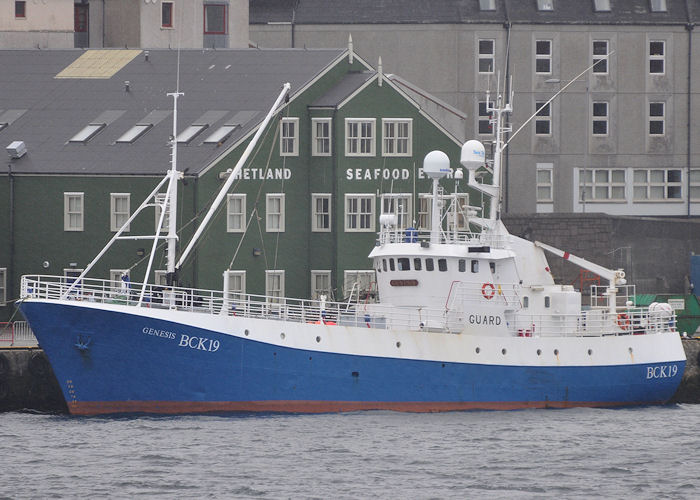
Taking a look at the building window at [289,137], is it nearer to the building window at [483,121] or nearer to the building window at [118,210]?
the building window at [118,210]

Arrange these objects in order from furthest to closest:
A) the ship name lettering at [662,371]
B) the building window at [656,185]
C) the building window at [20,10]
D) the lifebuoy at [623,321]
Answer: the building window at [656,185] → the building window at [20,10] → the ship name lettering at [662,371] → the lifebuoy at [623,321]

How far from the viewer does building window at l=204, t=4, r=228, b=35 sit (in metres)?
83.1

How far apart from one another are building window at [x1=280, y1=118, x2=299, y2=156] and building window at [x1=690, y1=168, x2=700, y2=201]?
23695 mm

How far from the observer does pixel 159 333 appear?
55969mm

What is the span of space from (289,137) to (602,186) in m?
21.0

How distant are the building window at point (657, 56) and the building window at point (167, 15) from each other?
21644mm

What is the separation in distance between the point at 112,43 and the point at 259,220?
51.6ft

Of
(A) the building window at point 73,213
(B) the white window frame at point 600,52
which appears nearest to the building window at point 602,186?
(B) the white window frame at point 600,52

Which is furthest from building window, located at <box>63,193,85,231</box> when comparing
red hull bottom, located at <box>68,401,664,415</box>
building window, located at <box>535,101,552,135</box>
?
building window, located at <box>535,101,552,135</box>

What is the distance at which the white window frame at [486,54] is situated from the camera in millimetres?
87812

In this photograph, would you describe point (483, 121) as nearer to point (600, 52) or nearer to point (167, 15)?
point (600, 52)

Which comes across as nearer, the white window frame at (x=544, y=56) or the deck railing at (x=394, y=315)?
the deck railing at (x=394, y=315)

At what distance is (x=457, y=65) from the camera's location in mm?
87875

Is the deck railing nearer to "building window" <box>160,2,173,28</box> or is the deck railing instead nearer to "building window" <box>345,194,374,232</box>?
"building window" <box>345,194,374,232</box>
